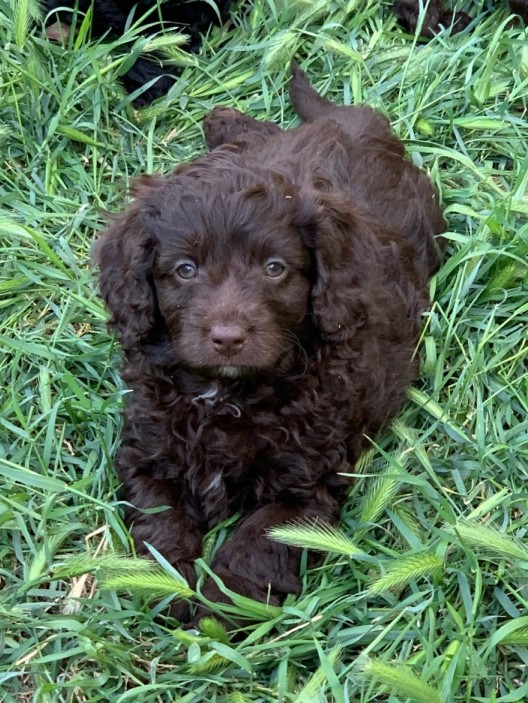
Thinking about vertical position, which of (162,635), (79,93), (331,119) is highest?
(331,119)

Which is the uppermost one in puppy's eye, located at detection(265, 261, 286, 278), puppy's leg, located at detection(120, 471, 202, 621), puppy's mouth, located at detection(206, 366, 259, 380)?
puppy's eye, located at detection(265, 261, 286, 278)

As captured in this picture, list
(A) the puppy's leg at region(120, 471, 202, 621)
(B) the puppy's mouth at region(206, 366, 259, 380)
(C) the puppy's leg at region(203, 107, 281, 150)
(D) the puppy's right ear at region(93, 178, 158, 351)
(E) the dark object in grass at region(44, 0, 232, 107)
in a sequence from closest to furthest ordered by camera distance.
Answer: (B) the puppy's mouth at region(206, 366, 259, 380)
(D) the puppy's right ear at region(93, 178, 158, 351)
(A) the puppy's leg at region(120, 471, 202, 621)
(C) the puppy's leg at region(203, 107, 281, 150)
(E) the dark object in grass at region(44, 0, 232, 107)

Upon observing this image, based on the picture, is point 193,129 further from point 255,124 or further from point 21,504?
point 21,504

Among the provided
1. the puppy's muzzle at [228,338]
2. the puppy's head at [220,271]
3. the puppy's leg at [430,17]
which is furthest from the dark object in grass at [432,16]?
the puppy's muzzle at [228,338]

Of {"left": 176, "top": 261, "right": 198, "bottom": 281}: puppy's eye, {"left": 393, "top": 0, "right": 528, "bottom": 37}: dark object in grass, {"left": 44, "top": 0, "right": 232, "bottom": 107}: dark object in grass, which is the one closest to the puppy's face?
{"left": 176, "top": 261, "right": 198, "bottom": 281}: puppy's eye

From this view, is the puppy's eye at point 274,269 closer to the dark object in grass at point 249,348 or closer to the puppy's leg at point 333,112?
the dark object in grass at point 249,348

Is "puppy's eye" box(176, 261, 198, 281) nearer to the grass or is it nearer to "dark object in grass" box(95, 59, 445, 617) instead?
"dark object in grass" box(95, 59, 445, 617)

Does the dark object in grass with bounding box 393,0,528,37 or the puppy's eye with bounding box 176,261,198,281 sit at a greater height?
the dark object in grass with bounding box 393,0,528,37

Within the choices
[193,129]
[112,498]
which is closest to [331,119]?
[193,129]
